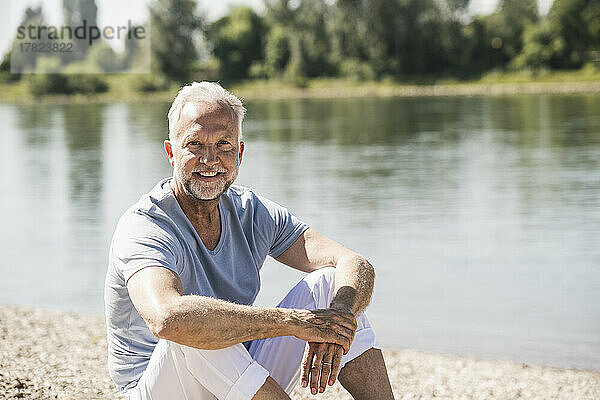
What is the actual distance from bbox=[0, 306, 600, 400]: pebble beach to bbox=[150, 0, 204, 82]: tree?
8106cm

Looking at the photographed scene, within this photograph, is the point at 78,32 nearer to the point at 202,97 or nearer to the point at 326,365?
the point at 202,97

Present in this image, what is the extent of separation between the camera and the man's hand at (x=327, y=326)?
11.3 feet

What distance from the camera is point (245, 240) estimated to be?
3904 mm

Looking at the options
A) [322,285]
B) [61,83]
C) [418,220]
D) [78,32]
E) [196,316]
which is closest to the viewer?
[196,316]

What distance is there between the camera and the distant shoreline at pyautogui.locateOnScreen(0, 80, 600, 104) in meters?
66.9

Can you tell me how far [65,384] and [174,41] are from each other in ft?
282

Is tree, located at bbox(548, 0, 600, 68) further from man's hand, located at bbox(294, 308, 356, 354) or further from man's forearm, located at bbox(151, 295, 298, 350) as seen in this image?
man's forearm, located at bbox(151, 295, 298, 350)

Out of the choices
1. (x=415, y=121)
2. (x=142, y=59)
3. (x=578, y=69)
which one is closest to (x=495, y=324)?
(x=415, y=121)

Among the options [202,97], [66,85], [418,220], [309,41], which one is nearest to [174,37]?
[66,85]

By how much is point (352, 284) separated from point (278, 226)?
1.81ft

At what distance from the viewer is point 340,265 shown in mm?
3938

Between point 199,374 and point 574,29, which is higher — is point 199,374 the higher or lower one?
the lower one

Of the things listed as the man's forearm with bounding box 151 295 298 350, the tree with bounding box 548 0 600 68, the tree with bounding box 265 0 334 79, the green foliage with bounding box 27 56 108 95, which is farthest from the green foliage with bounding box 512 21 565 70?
the man's forearm with bounding box 151 295 298 350

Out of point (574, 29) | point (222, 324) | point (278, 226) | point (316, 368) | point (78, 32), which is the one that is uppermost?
A: point (574, 29)
